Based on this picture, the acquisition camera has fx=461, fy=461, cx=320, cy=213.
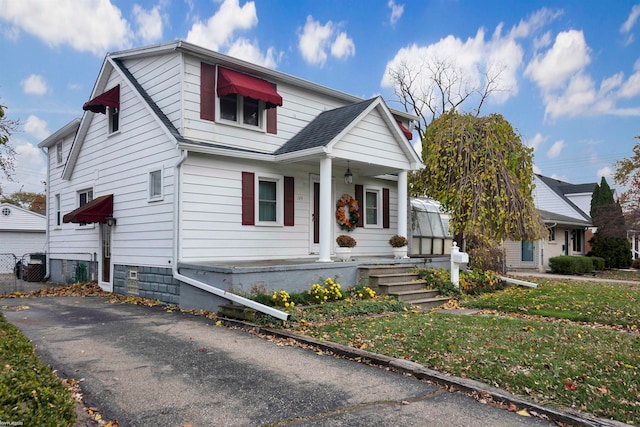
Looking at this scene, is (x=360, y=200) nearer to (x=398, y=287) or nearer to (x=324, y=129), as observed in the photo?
(x=324, y=129)

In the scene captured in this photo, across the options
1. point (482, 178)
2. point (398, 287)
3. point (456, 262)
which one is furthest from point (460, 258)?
point (482, 178)

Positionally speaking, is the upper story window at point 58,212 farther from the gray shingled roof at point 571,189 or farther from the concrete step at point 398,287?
the gray shingled roof at point 571,189

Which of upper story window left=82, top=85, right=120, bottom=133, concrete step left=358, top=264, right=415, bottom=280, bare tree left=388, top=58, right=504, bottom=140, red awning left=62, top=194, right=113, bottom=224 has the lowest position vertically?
concrete step left=358, top=264, right=415, bottom=280

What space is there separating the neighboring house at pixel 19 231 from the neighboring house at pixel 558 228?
2785 cm

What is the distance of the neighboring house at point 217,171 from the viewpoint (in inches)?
423

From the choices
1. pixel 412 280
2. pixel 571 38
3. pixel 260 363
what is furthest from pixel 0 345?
pixel 571 38

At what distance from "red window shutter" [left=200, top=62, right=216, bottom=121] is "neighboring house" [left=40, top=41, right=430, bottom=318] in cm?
3

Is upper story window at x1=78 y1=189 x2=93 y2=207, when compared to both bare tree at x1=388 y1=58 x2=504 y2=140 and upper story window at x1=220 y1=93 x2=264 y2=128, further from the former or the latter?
bare tree at x1=388 y1=58 x2=504 y2=140

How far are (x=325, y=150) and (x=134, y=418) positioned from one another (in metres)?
8.08

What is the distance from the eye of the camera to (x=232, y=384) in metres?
5.01

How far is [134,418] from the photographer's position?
411 cm

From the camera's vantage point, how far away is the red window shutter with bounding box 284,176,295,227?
501 inches

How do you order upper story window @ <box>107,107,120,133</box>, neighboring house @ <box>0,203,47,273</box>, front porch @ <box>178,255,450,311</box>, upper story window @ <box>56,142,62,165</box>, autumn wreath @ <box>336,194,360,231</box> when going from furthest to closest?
neighboring house @ <box>0,203,47,273</box> < upper story window @ <box>56,142,62,165</box> < autumn wreath @ <box>336,194,360,231</box> < upper story window @ <box>107,107,120,133</box> < front porch @ <box>178,255,450,311</box>

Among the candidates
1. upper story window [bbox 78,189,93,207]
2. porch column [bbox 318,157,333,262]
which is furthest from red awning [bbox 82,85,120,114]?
porch column [bbox 318,157,333,262]
